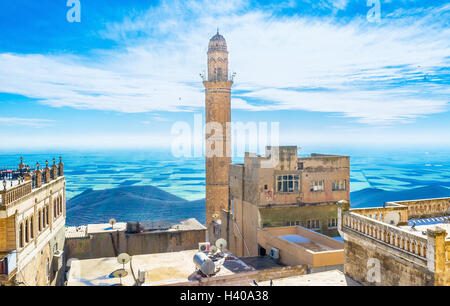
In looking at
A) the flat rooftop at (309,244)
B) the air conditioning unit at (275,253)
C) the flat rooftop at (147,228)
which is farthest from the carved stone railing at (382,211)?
the flat rooftop at (147,228)

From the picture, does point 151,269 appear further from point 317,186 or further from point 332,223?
point 332,223

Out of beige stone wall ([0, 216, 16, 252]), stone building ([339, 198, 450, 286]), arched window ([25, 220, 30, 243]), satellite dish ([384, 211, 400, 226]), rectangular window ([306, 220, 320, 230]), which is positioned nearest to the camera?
stone building ([339, 198, 450, 286])

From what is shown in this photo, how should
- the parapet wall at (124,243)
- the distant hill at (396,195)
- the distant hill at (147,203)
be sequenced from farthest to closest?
the distant hill at (396,195)
the distant hill at (147,203)
the parapet wall at (124,243)

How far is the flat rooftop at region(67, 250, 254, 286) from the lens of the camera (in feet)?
→ 55.2

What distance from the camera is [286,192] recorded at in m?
26.0

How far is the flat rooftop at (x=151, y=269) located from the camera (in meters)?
16.8

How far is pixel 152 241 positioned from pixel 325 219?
13.7 metres

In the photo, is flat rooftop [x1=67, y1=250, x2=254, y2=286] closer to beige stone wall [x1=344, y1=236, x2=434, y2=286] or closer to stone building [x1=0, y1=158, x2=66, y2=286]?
stone building [x1=0, y1=158, x2=66, y2=286]

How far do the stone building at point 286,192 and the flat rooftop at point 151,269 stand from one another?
19.8 ft

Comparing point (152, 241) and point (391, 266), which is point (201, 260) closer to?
point (391, 266)

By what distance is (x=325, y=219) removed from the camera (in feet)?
88.6

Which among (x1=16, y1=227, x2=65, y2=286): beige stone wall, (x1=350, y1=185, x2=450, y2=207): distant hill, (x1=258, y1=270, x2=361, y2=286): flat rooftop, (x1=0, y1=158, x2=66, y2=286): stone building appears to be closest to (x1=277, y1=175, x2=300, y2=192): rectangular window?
(x1=258, y1=270, x2=361, y2=286): flat rooftop

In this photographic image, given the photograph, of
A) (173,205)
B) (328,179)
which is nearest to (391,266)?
(328,179)

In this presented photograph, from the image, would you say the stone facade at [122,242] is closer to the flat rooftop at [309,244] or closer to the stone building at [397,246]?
the flat rooftop at [309,244]
